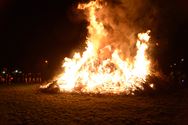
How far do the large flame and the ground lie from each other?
190 cm

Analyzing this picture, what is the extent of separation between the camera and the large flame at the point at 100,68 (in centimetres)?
1947

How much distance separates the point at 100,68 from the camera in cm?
2169

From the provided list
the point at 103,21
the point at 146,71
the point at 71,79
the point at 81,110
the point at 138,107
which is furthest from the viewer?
the point at 103,21

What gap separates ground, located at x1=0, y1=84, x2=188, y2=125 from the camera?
10.8m

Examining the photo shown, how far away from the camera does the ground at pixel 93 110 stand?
10766 millimetres

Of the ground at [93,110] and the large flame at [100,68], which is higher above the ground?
the large flame at [100,68]

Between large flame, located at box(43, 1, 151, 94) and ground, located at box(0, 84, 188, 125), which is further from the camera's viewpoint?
large flame, located at box(43, 1, 151, 94)

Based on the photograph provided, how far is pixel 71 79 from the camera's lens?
67.6 feet

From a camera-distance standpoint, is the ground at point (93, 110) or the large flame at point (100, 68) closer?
the ground at point (93, 110)

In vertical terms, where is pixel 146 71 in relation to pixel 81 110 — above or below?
above

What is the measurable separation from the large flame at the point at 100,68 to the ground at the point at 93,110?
6.25 ft

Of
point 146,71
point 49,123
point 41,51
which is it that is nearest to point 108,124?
point 49,123

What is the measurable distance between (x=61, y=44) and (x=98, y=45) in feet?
79.7

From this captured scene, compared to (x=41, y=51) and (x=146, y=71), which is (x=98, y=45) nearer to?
(x=146, y=71)
